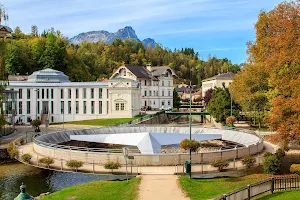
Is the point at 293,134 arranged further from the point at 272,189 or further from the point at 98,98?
the point at 98,98

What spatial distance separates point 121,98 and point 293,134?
4986 centimetres

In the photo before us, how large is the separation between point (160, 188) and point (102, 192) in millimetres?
3533

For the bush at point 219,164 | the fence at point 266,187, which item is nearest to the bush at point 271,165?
the bush at point 219,164

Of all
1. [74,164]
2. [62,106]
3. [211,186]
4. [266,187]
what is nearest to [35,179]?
[74,164]

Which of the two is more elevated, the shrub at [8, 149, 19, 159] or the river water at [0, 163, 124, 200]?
the shrub at [8, 149, 19, 159]

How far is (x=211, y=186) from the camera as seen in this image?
855 inches

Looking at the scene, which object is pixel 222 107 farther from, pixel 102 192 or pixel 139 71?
pixel 102 192

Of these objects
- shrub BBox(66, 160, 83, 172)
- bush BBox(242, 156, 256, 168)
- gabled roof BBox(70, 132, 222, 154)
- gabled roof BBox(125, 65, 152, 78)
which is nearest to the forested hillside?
gabled roof BBox(125, 65, 152, 78)

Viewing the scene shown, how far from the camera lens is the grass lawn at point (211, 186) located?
19.7 metres

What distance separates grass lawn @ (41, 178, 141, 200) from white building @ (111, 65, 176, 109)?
7398 centimetres

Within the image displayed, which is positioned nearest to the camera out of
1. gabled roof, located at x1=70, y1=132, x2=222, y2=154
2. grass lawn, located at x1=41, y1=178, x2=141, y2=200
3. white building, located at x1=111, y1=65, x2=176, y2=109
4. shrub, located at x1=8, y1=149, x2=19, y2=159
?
grass lawn, located at x1=41, y1=178, x2=141, y2=200

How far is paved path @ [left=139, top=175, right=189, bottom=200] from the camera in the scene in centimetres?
1923

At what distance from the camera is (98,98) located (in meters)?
73.3

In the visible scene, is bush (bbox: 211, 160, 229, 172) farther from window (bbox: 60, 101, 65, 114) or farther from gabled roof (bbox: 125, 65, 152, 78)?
gabled roof (bbox: 125, 65, 152, 78)
